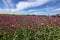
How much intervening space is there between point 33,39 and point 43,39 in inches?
15.3

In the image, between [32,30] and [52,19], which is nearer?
[32,30]

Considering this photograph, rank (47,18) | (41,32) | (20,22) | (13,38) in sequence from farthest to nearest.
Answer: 1. (47,18)
2. (20,22)
3. (41,32)
4. (13,38)

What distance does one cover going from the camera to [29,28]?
948 centimetres

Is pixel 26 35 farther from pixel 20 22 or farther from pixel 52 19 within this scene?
pixel 52 19

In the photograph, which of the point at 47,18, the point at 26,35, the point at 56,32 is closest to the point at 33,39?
the point at 26,35

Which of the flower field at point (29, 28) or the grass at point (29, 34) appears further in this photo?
the flower field at point (29, 28)

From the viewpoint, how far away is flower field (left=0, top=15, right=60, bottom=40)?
888 cm

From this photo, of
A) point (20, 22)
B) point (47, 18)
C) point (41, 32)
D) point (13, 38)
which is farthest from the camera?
point (47, 18)

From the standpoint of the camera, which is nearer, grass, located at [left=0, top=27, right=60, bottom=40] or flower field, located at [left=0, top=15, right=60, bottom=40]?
grass, located at [left=0, top=27, right=60, bottom=40]

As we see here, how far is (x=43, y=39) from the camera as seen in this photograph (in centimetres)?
877

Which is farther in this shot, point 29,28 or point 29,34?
point 29,28

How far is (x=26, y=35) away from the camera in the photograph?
8.84 m

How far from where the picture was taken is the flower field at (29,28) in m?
8.88

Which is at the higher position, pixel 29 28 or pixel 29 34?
pixel 29 28
